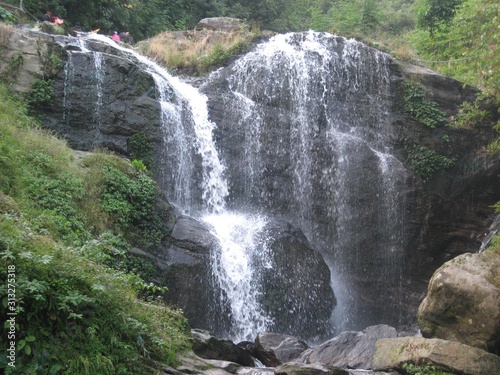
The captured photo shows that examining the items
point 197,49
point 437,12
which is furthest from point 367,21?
point 197,49

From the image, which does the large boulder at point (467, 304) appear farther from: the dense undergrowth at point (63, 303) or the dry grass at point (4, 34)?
the dry grass at point (4, 34)

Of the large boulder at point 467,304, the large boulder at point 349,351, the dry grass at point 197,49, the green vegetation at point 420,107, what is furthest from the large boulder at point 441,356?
the dry grass at point 197,49

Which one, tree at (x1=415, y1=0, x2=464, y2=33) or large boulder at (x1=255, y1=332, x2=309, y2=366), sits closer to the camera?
large boulder at (x1=255, y1=332, x2=309, y2=366)

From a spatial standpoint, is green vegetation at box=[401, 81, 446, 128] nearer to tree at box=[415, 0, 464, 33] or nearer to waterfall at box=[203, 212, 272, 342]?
tree at box=[415, 0, 464, 33]

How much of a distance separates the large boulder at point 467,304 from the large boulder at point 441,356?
2.67ft

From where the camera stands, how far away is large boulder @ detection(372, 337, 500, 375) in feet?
24.5

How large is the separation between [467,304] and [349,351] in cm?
227

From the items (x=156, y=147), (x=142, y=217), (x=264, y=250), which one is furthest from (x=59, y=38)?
(x=264, y=250)

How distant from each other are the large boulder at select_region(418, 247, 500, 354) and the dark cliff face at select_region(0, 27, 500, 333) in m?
4.15

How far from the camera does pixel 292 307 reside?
38.6ft

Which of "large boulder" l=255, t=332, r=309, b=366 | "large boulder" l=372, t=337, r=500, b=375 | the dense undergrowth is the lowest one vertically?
"large boulder" l=255, t=332, r=309, b=366

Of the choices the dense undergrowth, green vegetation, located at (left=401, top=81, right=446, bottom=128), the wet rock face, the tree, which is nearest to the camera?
the dense undergrowth

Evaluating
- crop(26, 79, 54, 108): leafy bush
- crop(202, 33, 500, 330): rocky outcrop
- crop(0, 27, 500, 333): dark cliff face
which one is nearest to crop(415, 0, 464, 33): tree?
crop(0, 27, 500, 333): dark cliff face

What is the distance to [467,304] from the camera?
873cm
